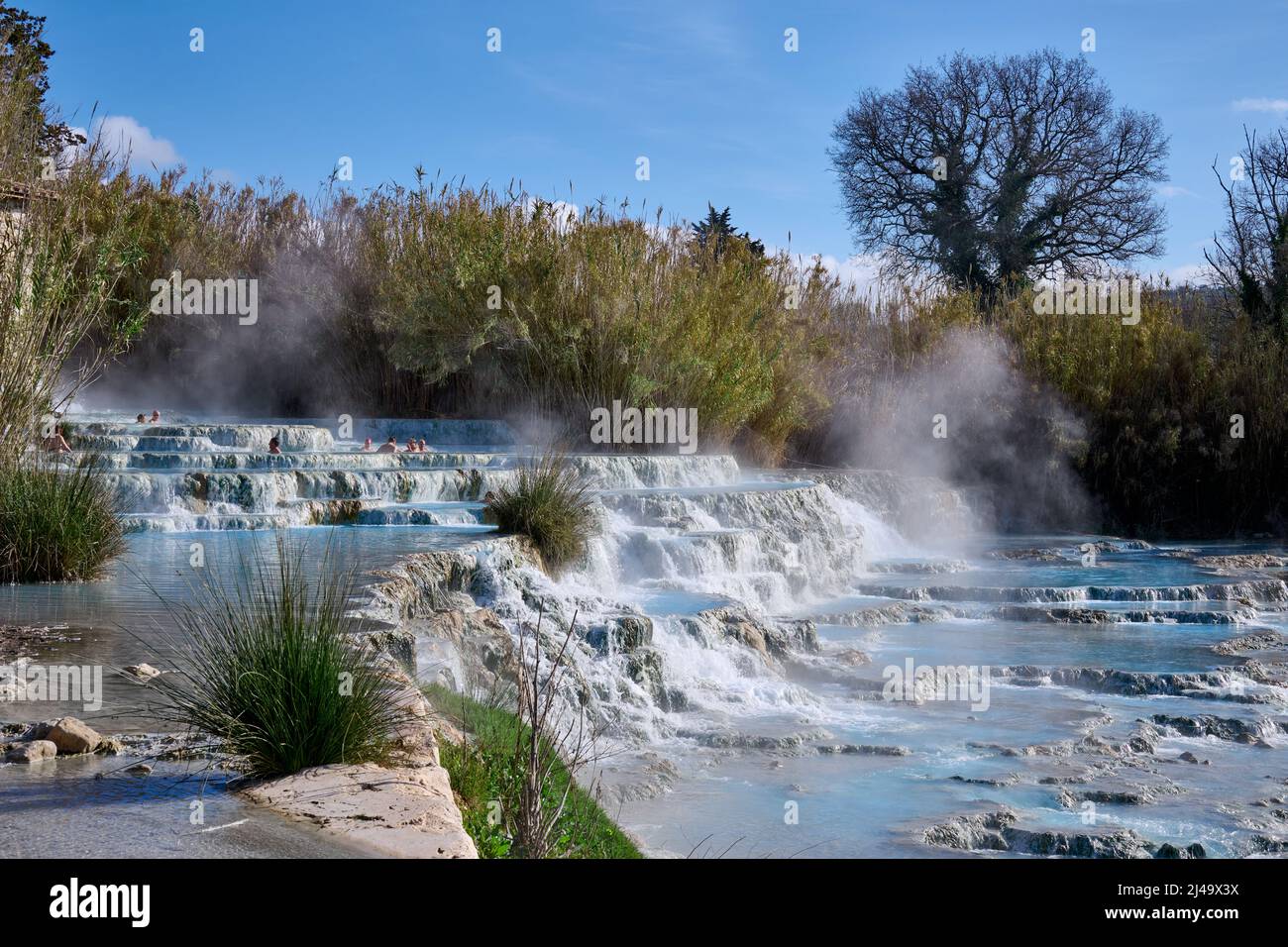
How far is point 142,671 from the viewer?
525cm

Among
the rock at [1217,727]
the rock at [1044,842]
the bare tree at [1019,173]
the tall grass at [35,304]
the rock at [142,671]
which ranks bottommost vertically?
the rock at [1044,842]

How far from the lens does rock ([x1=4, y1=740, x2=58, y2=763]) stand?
405cm

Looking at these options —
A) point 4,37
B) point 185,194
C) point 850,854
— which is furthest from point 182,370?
point 850,854

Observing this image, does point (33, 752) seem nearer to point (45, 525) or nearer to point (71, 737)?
point (71, 737)

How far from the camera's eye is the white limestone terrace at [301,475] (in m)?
10.2

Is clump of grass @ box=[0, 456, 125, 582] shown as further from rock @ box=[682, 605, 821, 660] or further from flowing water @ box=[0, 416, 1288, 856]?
rock @ box=[682, 605, 821, 660]

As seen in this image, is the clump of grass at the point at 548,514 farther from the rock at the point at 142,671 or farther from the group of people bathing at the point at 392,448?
the rock at the point at 142,671

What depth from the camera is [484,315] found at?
15594mm

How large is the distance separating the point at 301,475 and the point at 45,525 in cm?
333

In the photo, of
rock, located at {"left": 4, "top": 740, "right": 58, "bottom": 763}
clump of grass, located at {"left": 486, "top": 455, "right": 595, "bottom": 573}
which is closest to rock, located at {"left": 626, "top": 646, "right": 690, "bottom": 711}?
clump of grass, located at {"left": 486, "top": 455, "right": 595, "bottom": 573}

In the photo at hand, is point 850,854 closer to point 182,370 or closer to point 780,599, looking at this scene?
point 780,599

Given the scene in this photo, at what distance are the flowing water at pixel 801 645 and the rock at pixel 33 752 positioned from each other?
14 centimetres

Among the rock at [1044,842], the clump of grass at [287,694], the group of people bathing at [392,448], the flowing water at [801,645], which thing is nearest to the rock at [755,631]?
the flowing water at [801,645]
